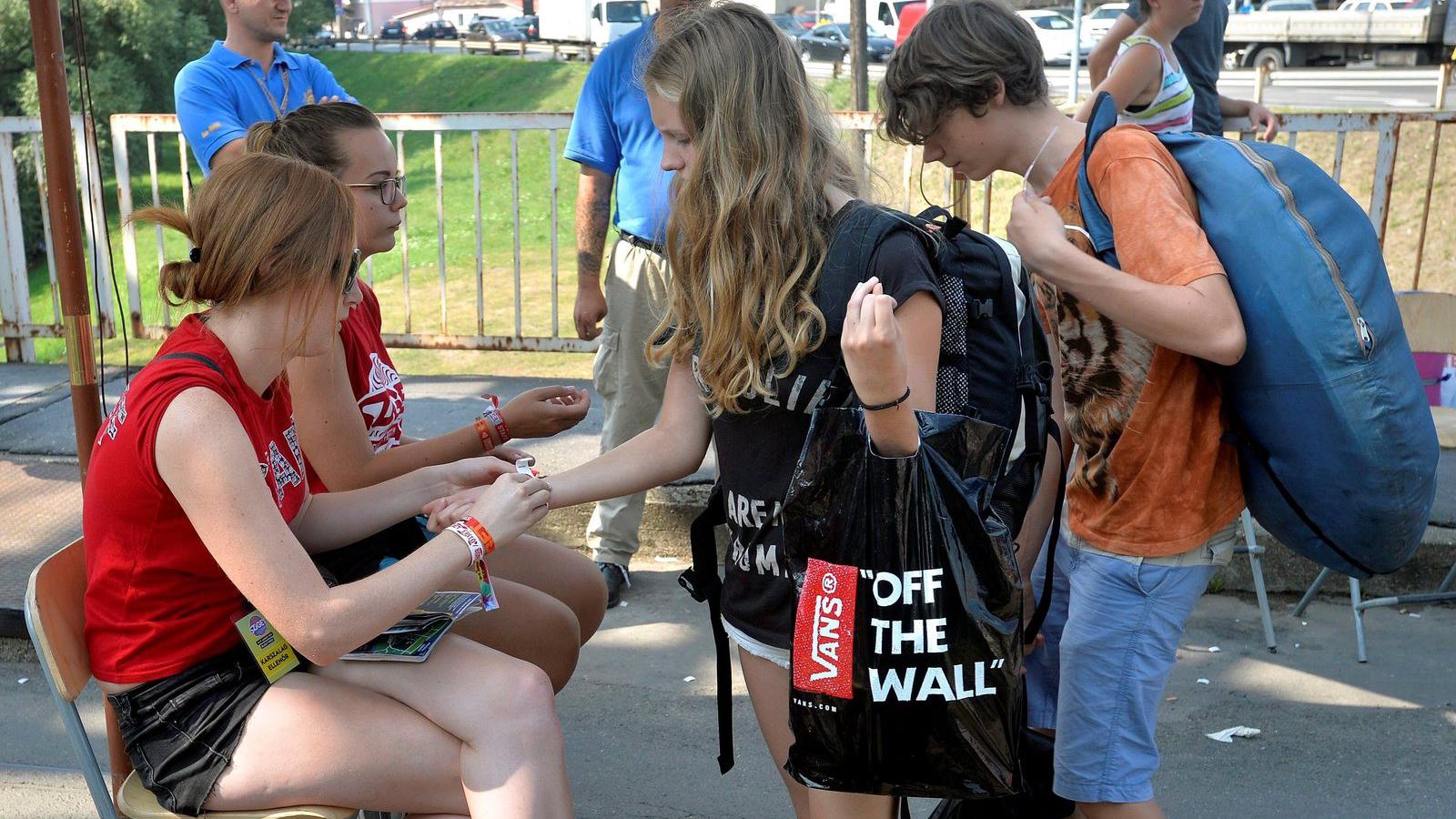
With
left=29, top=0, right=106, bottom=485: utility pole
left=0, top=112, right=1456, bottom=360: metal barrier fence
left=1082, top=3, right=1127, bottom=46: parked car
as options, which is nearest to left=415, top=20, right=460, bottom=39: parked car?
left=0, top=112, right=1456, bottom=360: metal barrier fence

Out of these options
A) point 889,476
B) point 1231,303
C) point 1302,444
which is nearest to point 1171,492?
point 1302,444

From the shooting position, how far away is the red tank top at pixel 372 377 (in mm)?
2512

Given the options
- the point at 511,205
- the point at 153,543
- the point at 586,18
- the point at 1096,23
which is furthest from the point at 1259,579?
the point at 586,18

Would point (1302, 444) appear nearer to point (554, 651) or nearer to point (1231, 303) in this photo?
point (1231, 303)

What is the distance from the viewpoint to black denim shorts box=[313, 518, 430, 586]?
2398 mm

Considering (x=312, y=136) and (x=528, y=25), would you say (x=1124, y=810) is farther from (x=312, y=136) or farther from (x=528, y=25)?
(x=528, y=25)

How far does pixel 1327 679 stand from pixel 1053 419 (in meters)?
1.86

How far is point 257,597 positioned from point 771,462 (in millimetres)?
811

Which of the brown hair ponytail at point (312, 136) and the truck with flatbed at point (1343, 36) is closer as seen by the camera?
the brown hair ponytail at point (312, 136)

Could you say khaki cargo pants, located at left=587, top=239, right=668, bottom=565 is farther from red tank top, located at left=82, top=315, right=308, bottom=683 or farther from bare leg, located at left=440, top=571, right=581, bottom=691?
red tank top, located at left=82, top=315, right=308, bottom=683

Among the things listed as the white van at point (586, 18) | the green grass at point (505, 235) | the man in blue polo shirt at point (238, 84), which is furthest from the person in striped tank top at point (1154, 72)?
the white van at point (586, 18)

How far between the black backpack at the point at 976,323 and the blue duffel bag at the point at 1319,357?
1.01 feet

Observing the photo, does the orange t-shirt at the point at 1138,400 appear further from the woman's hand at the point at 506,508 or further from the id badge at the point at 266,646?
the id badge at the point at 266,646

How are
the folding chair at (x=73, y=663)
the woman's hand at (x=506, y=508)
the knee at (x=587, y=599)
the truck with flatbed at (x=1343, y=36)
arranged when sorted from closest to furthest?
1. the folding chair at (x=73, y=663)
2. the woman's hand at (x=506, y=508)
3. the knee at (x=587, y=599)
4. the truck with flatbed at (x=1343, y=36)
